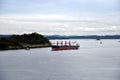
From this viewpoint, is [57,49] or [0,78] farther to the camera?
[57,49]

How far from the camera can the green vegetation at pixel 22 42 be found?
5172cm

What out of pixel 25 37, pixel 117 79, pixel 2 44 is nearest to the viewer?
pixel 117 79

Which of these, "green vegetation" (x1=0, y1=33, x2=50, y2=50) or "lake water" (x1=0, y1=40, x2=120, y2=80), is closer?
"lake water" (x1=0, y1=40, x2=120, y2=80)

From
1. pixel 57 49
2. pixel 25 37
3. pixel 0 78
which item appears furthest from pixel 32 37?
pixel 0 78

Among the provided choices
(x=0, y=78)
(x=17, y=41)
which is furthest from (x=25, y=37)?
(x=0, y=78)

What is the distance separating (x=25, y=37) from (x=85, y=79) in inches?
1832

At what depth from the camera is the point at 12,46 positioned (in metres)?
53.1

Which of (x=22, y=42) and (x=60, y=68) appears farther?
(x=22, y=42)

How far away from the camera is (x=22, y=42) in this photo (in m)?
57.6

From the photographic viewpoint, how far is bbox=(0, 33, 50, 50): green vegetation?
51.7 meters

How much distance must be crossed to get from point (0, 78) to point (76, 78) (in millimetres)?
4004

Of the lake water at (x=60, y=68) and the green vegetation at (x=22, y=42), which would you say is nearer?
the lake water at (x=60, y=68)

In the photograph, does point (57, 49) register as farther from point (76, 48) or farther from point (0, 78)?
point (0, 78)

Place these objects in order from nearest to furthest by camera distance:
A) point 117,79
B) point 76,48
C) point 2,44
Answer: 1. point 117,79
2. point 2,44
3. point 76,48
